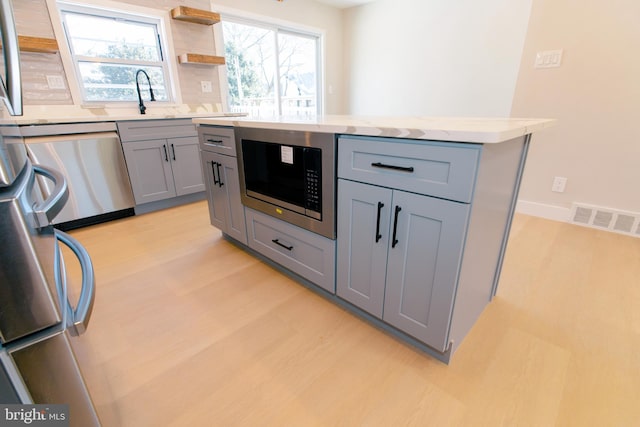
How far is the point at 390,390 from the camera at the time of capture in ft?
3.67

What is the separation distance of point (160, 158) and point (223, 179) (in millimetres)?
1238

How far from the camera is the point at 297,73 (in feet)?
14.7

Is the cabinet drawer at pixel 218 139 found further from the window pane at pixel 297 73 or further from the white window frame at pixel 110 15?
the window pane at pixel 297 73

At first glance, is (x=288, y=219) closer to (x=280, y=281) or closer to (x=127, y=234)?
(x=280, y=281)

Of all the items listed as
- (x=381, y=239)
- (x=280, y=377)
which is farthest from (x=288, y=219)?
(x=280, y=377)

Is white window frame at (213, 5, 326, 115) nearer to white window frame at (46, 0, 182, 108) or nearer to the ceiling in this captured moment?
the ceiling

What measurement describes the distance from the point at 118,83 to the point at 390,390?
139 inches

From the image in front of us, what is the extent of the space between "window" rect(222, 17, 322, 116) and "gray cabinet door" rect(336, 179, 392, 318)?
8.08 ft

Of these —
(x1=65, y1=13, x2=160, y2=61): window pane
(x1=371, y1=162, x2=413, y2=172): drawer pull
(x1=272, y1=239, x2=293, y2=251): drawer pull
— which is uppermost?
(x1=65, y1=13, x2=160, y2=61): window pane

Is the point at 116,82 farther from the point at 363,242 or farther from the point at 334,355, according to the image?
the point at 334,355

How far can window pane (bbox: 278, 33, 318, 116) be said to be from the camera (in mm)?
4250

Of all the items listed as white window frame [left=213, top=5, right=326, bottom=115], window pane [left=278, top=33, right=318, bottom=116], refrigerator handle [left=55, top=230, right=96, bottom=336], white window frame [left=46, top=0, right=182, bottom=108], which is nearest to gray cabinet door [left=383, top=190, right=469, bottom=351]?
refrigerator handle [left=55, top=230, right=96, bottom=336]

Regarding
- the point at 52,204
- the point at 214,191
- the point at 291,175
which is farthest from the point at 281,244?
the point at 52,204

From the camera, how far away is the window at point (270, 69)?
3.73 metres
